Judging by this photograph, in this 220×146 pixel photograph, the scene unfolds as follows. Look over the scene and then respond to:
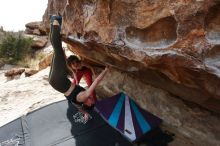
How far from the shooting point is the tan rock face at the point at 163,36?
2736 millimetres

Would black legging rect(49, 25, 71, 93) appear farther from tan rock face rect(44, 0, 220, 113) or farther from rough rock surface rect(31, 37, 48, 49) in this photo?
rough rock surface rect(31, 37, 48, 49)

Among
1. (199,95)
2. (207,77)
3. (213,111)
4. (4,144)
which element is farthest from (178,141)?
(4,144)

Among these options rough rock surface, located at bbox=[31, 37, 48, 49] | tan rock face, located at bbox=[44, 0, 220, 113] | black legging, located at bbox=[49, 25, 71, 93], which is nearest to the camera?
tan rock face, located at bbox=[44, 0, 220, 113]

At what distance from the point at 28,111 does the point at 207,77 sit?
157 inches

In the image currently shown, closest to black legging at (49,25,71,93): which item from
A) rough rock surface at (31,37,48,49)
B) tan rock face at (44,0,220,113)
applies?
tan rock face at (44,0,220,113)

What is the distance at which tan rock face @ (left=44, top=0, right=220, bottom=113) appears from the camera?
2.74 meters

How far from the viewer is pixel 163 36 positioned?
10.0 ft

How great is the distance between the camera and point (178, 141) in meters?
4.40

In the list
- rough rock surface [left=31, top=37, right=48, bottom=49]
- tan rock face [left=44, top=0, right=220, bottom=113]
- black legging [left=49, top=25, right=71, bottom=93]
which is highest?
tan rock face [left=44, top=0, right=220, bottom=113]

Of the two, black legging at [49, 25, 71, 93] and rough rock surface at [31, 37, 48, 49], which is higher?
black legging at [49, 25, 71, 93]

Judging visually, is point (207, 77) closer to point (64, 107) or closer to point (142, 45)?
point (142, 45)

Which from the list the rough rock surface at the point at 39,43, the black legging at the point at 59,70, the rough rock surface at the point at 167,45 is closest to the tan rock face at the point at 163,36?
the rough rock surface at the point at 167,45

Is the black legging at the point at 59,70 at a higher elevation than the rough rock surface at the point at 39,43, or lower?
higher

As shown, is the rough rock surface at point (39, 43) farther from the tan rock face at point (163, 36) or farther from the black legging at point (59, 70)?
the tan rock face at point (163, 36)
